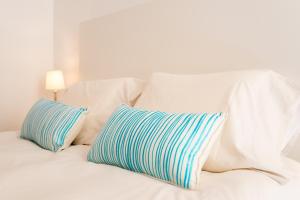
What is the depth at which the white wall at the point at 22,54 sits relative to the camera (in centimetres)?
268

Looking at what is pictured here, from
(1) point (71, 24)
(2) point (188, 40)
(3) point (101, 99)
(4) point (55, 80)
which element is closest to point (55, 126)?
(3) point (101, 99)

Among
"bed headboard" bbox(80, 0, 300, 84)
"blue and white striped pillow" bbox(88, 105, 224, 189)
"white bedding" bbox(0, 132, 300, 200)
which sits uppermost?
"bed headboard" bbox(80, 0, 300, 84)

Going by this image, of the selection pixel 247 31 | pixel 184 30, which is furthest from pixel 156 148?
pixel 184 30

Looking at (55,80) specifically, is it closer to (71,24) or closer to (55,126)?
(71,24)

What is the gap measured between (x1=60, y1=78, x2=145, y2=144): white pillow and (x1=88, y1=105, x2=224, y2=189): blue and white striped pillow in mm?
472

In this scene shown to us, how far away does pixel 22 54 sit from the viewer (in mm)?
2787

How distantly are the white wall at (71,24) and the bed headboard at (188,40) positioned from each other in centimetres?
11

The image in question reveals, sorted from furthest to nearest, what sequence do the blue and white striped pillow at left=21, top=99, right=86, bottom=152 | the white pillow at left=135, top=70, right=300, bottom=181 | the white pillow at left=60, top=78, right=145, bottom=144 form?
the white pillow at left=60, top=78, right=145, bottom=144, the blue and white striped pillow at left=21, top=99, right=86, bottom=152, the white pillow at left=135, top=70, right=300, bottom=181

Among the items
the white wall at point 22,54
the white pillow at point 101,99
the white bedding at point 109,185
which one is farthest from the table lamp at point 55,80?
the white bedding at point 109,185

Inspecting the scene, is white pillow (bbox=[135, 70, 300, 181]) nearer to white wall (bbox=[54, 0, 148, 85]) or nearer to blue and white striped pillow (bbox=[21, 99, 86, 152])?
blue and white striped pillow (bbox=[21, 99, 86, 152])

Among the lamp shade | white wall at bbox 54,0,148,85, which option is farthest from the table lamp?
white wall at bbox 54,0,148,85

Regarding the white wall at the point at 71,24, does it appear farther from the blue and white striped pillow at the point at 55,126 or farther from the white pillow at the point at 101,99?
the blue and white striped pillow at the point at 55,126

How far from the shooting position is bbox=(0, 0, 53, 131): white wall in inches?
105

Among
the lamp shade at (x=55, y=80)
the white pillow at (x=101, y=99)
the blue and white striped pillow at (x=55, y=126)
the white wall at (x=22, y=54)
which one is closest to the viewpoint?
the blue and white striped pillow at (x=55, y=126)
